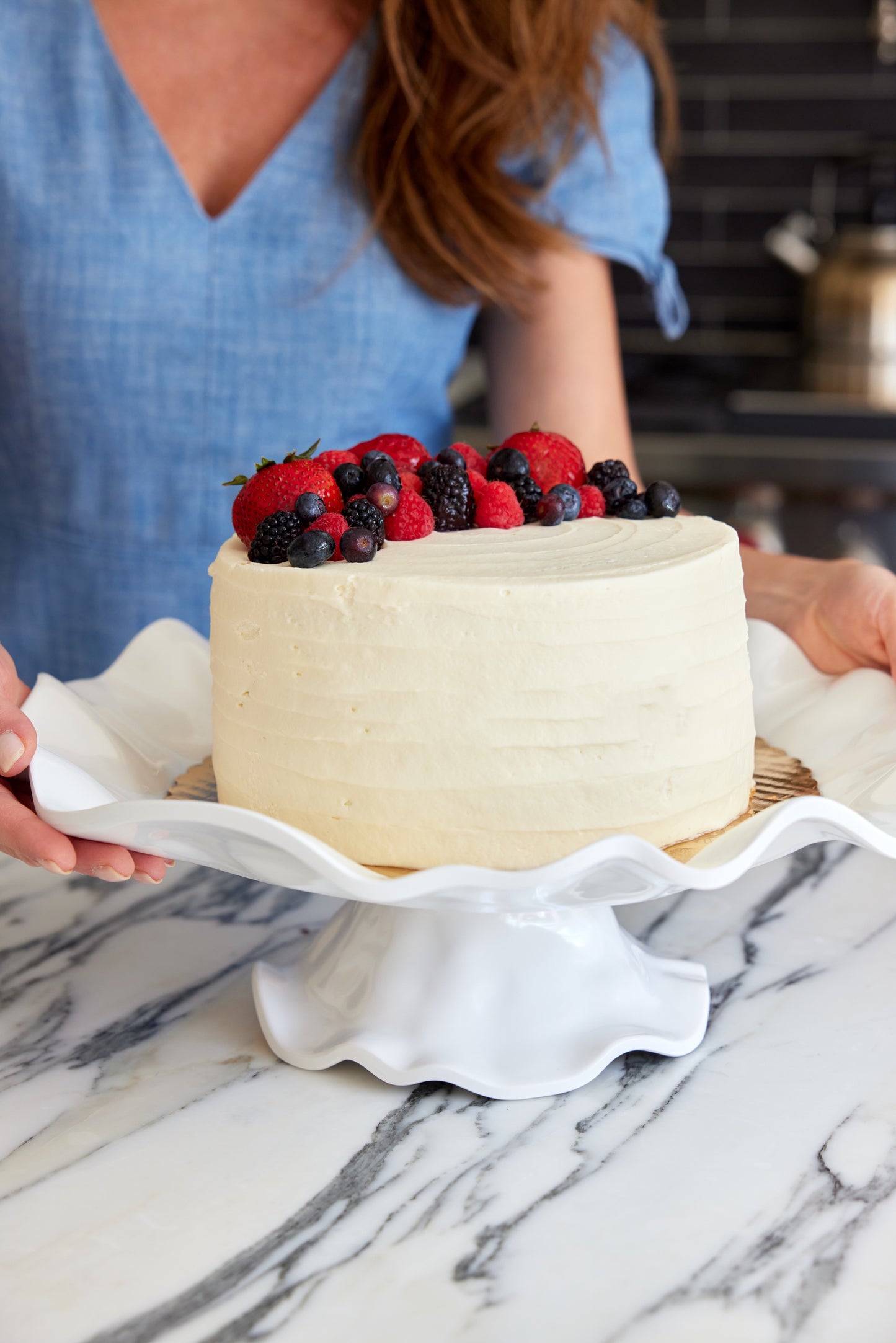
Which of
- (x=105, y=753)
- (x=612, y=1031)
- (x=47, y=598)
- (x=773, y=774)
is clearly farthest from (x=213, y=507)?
(x=612, y=1031)

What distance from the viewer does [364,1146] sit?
29.8 inches

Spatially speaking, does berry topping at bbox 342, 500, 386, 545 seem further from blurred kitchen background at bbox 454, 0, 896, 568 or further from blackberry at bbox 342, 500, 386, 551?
blurred kitchen background at bbox 454, 0, 896, 568

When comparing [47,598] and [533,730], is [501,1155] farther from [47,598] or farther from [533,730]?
[47,598]

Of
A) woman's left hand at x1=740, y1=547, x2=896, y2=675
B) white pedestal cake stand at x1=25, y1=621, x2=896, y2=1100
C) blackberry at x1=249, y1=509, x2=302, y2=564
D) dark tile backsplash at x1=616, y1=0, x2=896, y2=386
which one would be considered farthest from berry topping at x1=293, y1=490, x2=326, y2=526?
dark tile backsplash at x1=616, y1=0, x2=896, y2=386

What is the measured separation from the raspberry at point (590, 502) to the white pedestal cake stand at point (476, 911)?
0.80ft

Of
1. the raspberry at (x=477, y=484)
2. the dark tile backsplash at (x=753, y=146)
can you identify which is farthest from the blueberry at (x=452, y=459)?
the dark tile backsplash at (x=753, y=146)

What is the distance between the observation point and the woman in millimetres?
1400

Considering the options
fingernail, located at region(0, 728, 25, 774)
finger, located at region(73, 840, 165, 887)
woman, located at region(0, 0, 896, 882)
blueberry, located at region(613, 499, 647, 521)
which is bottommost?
finger, located at region(73, 840, 165, 887)

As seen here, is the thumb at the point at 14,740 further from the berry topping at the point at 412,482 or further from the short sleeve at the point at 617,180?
the short sleeve at the point at 617,180

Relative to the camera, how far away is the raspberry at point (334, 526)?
33.0 inches

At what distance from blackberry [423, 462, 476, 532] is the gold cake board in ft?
0.84

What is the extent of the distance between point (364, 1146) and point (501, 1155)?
8cm

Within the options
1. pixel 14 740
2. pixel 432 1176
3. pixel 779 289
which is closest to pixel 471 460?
pixel 14 740

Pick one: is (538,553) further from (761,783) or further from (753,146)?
(753,146)
